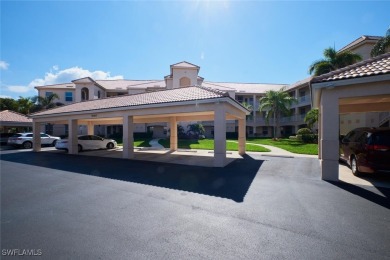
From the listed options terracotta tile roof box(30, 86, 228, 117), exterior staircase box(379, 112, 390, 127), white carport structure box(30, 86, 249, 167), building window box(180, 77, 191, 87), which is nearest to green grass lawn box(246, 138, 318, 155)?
white carport structure box(30, 86, 249, 167)

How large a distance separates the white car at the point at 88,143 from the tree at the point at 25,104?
86.2 feet

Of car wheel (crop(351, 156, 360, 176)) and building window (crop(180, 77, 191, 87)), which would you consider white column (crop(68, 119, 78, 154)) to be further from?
building window (crop(180, 77, 191, 87))

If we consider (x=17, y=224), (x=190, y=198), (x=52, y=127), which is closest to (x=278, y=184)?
(x=190, y=198)

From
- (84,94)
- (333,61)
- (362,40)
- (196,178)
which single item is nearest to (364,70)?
(196,178)

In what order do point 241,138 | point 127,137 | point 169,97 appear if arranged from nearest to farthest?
point 169,97 → point 127,137 → point 241,138

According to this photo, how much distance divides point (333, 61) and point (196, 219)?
2436cm

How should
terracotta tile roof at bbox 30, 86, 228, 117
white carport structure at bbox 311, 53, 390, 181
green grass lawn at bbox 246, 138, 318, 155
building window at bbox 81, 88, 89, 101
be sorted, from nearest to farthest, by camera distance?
white carport structure at bbox 311, 53, 390, 181 < terracotta tile roof at bbox 30, 86, 228, 117 < green grass lawn at bbox 246, 138, 318, 155 < building window at bbox 81, 88, 89, 101

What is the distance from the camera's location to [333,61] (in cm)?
2144

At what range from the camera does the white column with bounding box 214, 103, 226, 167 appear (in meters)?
9.78

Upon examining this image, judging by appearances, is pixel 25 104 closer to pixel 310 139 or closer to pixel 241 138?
pixel 241 138

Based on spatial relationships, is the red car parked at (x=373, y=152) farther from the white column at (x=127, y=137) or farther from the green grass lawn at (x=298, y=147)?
the white column at (x=127, y=137)

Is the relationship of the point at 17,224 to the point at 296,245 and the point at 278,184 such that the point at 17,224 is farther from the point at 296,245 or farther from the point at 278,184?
the point at 278,184

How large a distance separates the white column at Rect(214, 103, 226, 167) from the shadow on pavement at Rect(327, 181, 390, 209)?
4.63 metres

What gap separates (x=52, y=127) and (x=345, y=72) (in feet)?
136
